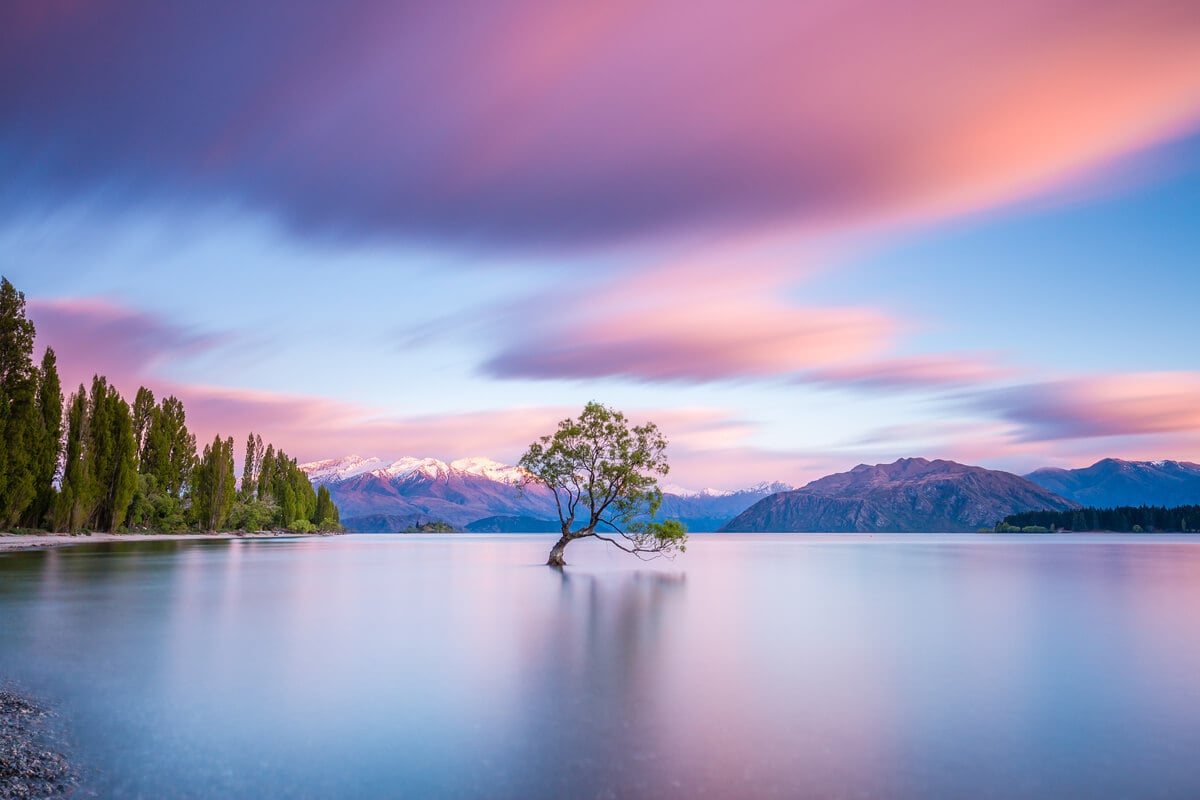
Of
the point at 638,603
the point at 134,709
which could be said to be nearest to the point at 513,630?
the point at 638,603

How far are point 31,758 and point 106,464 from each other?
93.3m

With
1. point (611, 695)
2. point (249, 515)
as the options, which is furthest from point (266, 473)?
point (611, 695)

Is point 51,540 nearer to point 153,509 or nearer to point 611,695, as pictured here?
point 153,509

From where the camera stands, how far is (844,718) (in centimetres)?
1245

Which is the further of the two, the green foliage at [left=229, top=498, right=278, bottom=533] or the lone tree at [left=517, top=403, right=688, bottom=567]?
the green foliage at [left=229, top=498, right=278, bottom=533]

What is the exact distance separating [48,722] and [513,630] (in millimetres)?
13408

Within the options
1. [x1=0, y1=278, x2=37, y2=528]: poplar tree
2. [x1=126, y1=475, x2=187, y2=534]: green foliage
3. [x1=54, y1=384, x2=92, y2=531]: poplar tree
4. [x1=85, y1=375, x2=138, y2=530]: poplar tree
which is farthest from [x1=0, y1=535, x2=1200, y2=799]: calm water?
[x1=126, y1=475, x2=187, y2=534]: green foliage

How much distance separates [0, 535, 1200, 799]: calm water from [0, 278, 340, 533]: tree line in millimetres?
43535

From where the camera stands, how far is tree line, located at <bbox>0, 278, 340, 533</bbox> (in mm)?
65188

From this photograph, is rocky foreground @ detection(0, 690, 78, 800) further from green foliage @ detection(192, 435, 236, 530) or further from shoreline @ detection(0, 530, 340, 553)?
green foliage @ detection(192, 435, 236, 530)

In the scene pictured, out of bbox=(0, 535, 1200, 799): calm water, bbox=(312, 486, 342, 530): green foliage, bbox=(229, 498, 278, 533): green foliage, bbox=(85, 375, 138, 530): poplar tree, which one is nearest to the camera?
bbox=(0, 535, 1200, 799): calm water

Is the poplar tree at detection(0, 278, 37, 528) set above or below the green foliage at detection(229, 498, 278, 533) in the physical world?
above

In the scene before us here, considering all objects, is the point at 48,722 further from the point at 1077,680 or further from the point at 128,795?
the point at 1077,680

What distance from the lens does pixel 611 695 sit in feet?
46.0
